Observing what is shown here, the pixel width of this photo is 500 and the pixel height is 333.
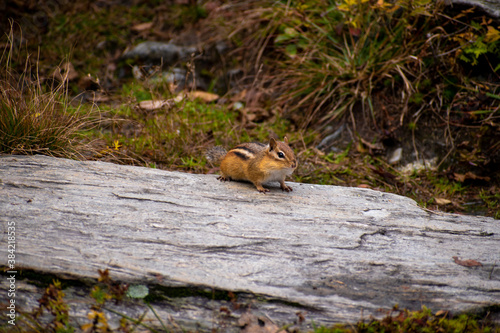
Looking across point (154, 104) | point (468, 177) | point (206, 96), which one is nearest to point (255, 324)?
point (154, 104)

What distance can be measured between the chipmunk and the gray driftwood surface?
0.54 feet

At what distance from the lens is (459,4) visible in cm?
526

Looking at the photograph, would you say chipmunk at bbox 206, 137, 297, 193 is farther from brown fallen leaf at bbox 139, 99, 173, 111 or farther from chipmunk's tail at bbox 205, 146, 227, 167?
brown fallen leaf at bbox 139, 99, 173, 111

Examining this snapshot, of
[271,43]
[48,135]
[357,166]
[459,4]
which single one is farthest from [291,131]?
[48,135]

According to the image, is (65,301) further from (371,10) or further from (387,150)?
(371,10)

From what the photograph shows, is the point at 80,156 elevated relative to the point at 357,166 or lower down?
elevated

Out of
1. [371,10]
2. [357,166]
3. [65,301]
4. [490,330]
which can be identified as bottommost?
[357,166]

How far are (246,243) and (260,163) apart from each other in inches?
38.3

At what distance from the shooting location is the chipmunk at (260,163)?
3531 mm

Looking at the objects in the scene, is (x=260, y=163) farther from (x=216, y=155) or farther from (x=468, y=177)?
(x=468, y=177)

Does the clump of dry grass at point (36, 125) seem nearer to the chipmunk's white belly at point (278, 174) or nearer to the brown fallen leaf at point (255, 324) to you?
the chipmunk's white belly at point (278, 174)

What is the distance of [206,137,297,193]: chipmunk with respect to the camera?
3.53m

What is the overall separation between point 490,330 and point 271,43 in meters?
5.44

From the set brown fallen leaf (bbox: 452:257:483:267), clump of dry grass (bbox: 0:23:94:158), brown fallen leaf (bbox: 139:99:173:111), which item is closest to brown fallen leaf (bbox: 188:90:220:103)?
brown fallen leaf (bbox: 139:99:173:111)
